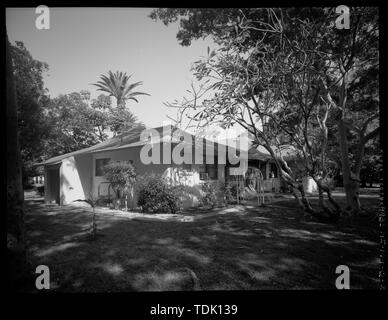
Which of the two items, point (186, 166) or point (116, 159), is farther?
point (116, 159)

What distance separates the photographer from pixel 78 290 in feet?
11.8

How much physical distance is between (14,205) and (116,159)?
11.2 meters

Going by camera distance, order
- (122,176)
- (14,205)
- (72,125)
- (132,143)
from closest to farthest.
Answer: (14,205) < (122,176) < (132,143) < (72,125)

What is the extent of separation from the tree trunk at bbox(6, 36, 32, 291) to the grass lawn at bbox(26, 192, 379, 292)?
562 millimetres

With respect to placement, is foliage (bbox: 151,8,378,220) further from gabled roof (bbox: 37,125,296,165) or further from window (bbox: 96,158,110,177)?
window (bbox: 96,158,110,177)

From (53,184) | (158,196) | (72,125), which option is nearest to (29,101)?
(53,184)

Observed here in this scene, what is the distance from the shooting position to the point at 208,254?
516 centimetres

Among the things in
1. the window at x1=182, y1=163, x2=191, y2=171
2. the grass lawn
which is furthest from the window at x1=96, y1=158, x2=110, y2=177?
the grass lawn

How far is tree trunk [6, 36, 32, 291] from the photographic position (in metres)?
3.41

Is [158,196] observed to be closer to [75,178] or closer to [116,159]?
[116,159]

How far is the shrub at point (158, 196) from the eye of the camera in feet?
35.4
